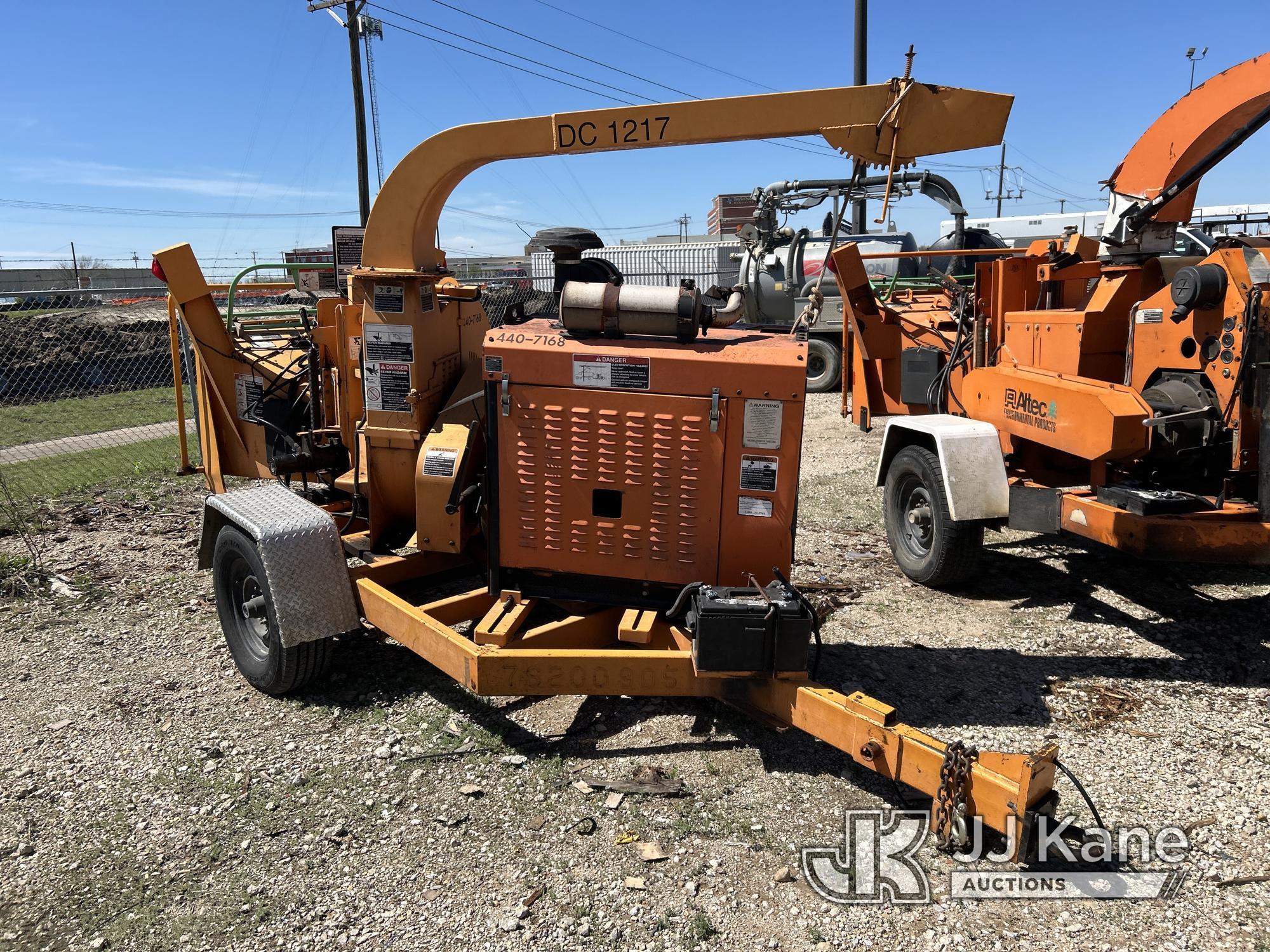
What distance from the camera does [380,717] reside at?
437 cm

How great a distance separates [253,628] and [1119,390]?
508cm

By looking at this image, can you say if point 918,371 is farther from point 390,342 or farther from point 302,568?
point 302,568

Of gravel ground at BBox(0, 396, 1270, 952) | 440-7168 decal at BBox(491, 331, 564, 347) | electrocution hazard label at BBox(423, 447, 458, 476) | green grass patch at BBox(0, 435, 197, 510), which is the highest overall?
440-7168 decal at BBox(491, 331, 564, 347)

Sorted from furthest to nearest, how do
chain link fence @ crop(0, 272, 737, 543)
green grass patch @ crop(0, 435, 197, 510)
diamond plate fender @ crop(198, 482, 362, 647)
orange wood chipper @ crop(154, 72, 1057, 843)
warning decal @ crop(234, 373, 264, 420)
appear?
green grass patch @ crop(0, 435, 197, 510)
chain link fence @ crop(0, 272, 737, 543)
warning decal @ crop(234, 373, 264, 420)
diamond plate fender @ crop(198, 482, 362, 647)
orange wood chipper @ crop(154, 72, 1057, 843)

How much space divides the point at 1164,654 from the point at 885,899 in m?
2.98

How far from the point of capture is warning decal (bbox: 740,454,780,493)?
4035 mm

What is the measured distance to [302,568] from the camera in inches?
173

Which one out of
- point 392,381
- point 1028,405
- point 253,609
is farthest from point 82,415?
point 1028,405

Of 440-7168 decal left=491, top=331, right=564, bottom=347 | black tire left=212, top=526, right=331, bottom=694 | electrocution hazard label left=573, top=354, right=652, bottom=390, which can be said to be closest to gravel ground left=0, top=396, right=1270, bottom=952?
black tire left=212, top=526, right=331, bottom=694

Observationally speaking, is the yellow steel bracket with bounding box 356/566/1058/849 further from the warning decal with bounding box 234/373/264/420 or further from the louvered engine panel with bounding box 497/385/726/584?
the warning decal with bounding box 234/373/264/420

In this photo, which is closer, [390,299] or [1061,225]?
[390,299]

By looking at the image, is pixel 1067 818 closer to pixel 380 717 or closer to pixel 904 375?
pixel 380 717

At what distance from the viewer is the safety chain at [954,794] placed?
3.08 metres

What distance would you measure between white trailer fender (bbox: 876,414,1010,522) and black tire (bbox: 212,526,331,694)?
3854mm
